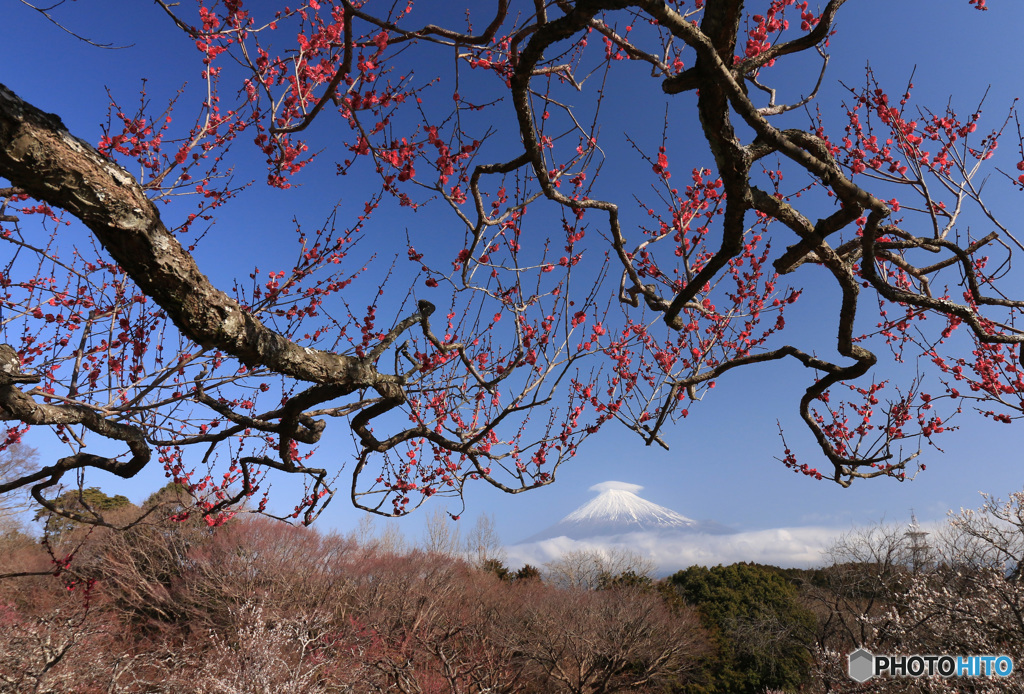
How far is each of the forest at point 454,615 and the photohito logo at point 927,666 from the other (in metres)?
0.13

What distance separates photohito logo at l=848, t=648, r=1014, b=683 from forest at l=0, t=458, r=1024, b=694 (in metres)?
0.13

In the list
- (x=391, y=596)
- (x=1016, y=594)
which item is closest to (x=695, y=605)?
(x=391, y=596)

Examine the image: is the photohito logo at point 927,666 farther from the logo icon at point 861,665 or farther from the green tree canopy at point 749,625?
the green tree canopy at point 749,625

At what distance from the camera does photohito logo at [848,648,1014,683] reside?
18.7 feet

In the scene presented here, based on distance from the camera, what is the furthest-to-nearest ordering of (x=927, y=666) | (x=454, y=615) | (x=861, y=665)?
1. (x=454, y=615)
2. (x=861, y=665)
3. (x=927, y=666)

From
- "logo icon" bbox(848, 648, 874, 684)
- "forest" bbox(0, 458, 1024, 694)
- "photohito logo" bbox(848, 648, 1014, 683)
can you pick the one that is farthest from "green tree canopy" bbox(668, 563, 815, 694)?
"photohito logo" bbox(848, 648, 1014, 683)

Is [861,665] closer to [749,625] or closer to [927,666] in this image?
[927,666]

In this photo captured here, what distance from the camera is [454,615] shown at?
11547mm

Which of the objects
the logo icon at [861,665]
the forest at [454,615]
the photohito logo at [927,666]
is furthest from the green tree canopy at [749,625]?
the photohito logo at [927,666]

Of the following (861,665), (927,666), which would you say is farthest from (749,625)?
(927,666)

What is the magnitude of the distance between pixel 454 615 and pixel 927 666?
8.66m

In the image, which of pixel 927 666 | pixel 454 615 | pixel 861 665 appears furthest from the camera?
pixel 454 615

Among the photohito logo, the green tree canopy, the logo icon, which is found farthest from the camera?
the green tree canopy

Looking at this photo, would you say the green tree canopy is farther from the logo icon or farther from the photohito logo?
the photohito logo
